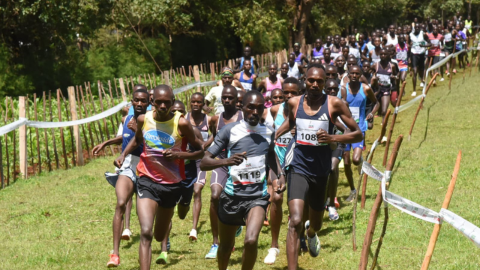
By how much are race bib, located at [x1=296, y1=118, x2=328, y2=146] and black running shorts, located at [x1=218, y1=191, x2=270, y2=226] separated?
2.87 feet

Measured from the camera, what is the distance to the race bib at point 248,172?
6.27 m

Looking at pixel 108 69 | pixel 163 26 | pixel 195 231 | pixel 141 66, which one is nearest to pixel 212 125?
pixel 195 231

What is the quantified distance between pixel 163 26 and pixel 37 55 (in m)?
9.68

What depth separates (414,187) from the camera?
10070mm

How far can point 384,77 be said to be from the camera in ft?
51.6

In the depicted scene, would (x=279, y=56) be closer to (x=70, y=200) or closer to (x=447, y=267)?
(x=70, y=200)

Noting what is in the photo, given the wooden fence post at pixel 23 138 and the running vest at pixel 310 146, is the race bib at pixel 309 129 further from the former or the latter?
the wooden fence post at pixel 23 138

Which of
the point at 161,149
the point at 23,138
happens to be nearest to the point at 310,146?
the point at 161,149

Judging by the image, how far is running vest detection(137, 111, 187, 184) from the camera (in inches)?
258

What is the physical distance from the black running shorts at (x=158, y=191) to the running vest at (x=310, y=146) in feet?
4.16

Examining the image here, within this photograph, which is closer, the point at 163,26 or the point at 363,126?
the point at 363,126

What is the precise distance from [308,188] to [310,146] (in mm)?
456

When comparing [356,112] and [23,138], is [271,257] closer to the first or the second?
[356,112]

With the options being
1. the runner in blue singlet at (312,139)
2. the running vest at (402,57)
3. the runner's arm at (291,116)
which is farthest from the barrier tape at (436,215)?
the running vest at (402,57)
